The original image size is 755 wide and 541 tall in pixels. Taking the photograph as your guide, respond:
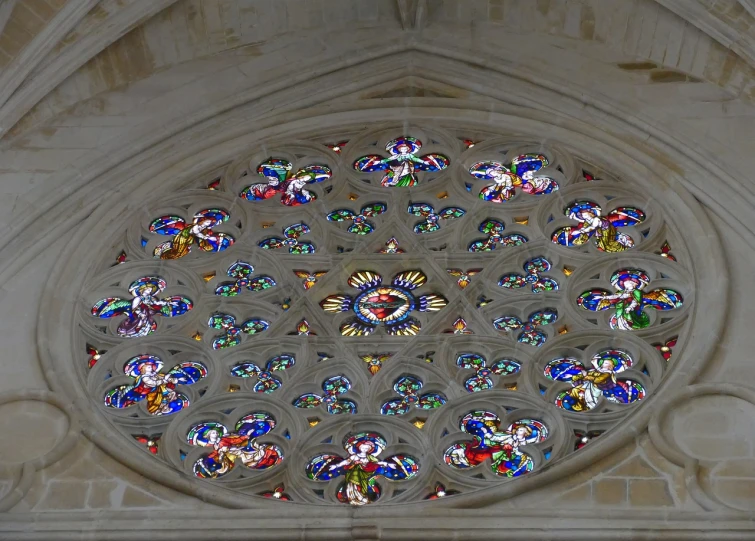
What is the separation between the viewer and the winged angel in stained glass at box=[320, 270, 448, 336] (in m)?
11.3

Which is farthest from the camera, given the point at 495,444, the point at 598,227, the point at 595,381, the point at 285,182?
the point at 285,182

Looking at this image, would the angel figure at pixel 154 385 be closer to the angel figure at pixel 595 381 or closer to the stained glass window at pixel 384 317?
the stained glass window at pixel 384 317

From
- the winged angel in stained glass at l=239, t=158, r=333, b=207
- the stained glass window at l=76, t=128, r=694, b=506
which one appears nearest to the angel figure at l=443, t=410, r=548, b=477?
the stained glass window at l=76, t=128, r=694, b=506

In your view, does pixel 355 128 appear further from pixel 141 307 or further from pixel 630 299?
pixel 630 299

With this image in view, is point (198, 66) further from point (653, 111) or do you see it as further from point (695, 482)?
point (695, 482)

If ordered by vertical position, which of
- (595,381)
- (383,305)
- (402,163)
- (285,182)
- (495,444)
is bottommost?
(495,444)

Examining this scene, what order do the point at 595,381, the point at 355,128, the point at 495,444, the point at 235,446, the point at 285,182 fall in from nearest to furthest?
1. the point at 495,444
2. the point at 235,446
3. the point at 595,381
4. the point at 285,182
5. the point at 355,128

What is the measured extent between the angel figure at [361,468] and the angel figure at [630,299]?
69.8 inches

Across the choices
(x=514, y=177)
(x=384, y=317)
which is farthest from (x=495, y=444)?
(x=514, y=177)

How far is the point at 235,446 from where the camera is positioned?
34.2 ft

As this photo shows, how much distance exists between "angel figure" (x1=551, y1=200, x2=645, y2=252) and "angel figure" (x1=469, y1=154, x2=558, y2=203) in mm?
323

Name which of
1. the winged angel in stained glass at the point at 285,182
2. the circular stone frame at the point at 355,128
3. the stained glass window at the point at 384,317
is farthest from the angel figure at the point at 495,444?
the winged angel in stained glass at the point at 285,182

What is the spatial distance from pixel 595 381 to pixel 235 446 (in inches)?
88.3

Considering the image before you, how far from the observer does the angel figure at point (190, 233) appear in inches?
477
